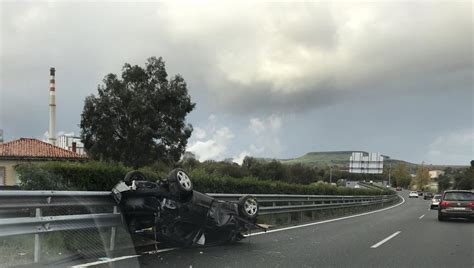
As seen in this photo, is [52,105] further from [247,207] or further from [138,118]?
[247,207]

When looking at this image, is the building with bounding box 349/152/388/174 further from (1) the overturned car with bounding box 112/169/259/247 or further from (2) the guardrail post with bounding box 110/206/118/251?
(2) the guardrail post with bounding box 110/206/118/251

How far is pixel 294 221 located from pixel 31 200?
1278 centimetres

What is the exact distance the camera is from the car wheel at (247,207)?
1085cm

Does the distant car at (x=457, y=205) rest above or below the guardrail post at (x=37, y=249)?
below

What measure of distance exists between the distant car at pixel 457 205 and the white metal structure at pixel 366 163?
36.4m

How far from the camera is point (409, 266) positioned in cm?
911

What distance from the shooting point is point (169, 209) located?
29.0 feet

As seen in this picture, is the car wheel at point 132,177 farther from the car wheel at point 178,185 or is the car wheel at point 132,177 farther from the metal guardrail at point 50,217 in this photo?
the car wheel at point 178,185

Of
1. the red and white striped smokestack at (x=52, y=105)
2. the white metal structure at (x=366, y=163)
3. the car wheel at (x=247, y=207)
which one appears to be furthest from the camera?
the red and white striped smokestack at (x=52, y=105)

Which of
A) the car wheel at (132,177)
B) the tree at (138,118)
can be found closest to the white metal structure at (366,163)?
the tree at (138,118)

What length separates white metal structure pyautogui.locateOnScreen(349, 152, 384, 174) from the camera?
58.0m

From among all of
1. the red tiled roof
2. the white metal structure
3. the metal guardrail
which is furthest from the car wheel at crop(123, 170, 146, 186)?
the white metal structure

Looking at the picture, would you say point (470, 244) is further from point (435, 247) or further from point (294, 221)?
point (294, 221)

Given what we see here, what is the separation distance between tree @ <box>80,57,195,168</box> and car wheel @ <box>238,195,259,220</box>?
36.4m
